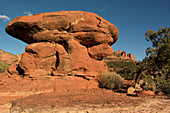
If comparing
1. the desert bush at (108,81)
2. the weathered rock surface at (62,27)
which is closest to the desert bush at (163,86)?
the desert bush at (108,81)

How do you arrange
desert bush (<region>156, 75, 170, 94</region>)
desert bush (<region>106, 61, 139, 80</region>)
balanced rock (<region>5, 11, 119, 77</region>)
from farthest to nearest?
1. desert bush (<region>106, 61, 139, 80</region>)
2. desert bush (<region>156, 75, 170, 94</region>)
3. balanced rock (<region>5, 11, 119, 77</region>)

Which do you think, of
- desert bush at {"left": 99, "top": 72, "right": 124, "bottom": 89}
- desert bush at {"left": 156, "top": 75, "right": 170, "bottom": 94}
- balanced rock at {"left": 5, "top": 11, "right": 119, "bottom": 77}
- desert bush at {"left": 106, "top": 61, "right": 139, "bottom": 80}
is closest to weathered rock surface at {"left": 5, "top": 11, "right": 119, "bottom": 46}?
balanced rock at {"left": 5, "top": 11, "right": 119, "bottom": 77}

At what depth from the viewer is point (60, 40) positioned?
9328 mm

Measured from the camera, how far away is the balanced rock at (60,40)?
8814 millimetres

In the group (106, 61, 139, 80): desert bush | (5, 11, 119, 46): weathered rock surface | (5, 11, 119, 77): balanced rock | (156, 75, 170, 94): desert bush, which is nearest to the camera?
(5, 11, 119, 77): balanced rock

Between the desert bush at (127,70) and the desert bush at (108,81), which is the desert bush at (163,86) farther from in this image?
the desert bush at (127,70)

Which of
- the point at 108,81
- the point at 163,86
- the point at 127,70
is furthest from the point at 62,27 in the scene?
the point at 127,70

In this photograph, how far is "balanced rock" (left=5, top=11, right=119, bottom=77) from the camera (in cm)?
881

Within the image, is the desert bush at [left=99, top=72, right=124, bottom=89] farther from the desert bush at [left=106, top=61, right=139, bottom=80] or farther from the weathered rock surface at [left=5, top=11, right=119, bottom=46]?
the desert bush at [left=106, top=61, right=139, bottom=80]

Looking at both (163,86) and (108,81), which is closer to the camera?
(108,81)

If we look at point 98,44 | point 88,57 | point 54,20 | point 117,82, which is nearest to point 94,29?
point 98,44

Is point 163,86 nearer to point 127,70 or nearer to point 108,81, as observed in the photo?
point 108,81

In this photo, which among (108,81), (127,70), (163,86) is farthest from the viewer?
(127,70)

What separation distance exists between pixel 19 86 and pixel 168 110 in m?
7.31
